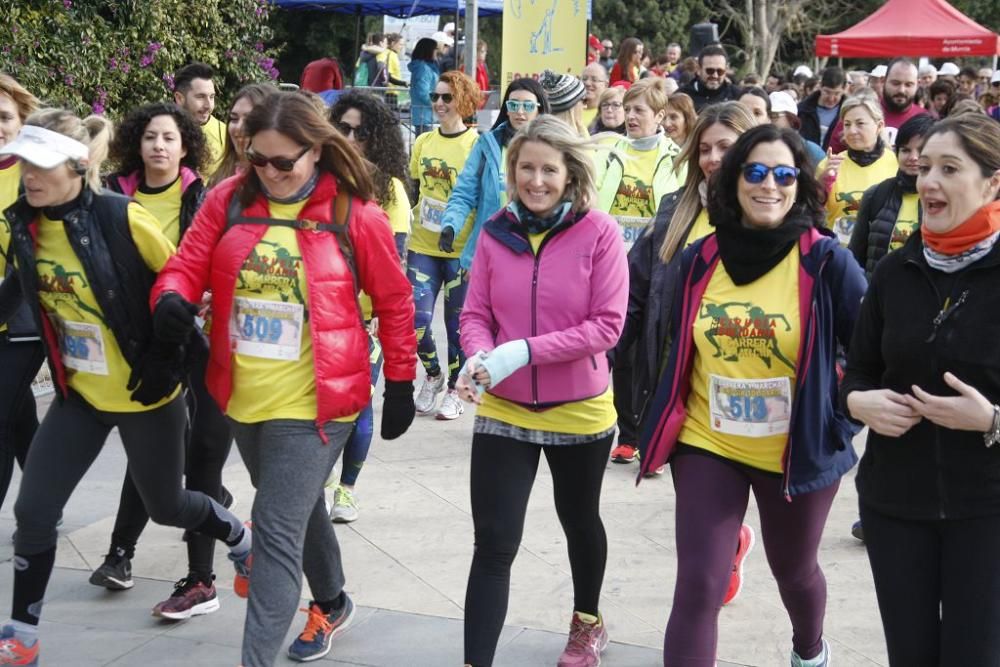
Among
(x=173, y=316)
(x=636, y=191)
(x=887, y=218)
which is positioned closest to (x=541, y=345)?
(x=173, y=316)

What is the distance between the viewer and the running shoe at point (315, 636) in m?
4.96

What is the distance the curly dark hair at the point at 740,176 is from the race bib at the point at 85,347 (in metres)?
2.14

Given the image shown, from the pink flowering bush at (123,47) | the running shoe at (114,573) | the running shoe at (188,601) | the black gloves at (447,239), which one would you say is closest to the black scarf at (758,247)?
the running shoe at (188,601)

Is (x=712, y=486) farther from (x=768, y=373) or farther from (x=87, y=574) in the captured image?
(x=87, y=574)

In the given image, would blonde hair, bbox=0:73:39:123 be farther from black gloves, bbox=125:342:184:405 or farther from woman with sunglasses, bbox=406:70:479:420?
woman with sunglasses, bbox=406:70:479:420

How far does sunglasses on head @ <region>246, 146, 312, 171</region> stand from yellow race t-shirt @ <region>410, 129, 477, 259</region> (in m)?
4.32

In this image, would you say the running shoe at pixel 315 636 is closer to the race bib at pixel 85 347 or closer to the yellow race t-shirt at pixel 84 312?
the yellow race t-shirt at pixel 84 312

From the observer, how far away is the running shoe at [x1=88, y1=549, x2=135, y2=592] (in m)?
5.64

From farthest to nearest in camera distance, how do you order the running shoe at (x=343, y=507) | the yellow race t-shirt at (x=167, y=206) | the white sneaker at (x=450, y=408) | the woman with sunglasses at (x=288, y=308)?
1. the white sneaker at (x=450, y=408)
2. the running shoe at (x=343, y=507)
3. the yellow race t-shirt at (x=167, y=206)
4. the woman with sunglasses at (x=288, y=308)

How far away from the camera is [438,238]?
8781 mm

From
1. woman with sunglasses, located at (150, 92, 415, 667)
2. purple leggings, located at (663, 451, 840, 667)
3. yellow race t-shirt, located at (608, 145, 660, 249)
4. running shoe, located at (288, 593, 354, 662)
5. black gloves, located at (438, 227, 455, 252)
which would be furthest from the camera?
yellow race t-shirt, located at (608, 145, 660, 249)

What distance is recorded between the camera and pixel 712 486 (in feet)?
13.5

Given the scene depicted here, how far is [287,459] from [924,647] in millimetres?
1990

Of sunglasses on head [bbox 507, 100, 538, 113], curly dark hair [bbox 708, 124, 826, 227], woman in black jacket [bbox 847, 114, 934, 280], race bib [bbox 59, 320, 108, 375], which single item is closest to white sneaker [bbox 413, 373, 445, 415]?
sunglasses on head [bbox 507, 100, 538, 113]
